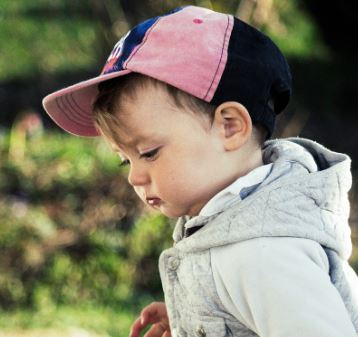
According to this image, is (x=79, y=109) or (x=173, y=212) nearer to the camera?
(x=173, y=212)

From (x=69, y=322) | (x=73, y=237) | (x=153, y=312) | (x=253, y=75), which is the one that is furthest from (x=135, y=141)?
(x=73, y=237)

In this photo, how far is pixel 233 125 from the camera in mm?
2186

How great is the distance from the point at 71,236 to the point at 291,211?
292 centimetres

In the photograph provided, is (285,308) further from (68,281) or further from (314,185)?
(68,281)

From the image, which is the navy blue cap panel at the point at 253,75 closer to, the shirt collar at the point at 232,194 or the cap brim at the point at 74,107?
the shirt collar at the point at 232,194

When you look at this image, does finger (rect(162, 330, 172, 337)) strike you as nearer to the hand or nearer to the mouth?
the hand

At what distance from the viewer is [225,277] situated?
2.04 m

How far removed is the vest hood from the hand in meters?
0.50

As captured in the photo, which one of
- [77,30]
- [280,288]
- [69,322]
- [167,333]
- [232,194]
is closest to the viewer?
[280,288]

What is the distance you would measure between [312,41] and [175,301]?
6.83 meters

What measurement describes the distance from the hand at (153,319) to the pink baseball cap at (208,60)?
769 mm

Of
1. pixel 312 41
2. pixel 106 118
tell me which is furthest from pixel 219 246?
pixel 312 41

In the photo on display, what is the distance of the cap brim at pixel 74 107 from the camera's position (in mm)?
2389

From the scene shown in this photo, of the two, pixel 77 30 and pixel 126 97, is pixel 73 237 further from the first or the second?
pixel 77 30
